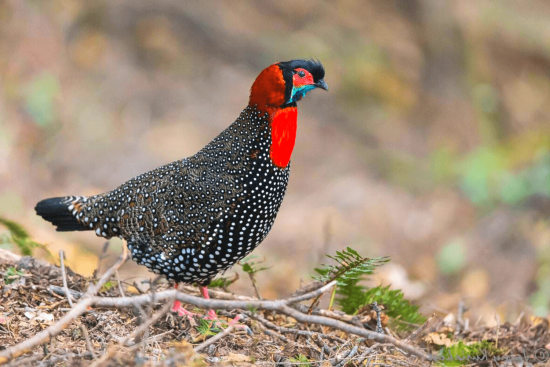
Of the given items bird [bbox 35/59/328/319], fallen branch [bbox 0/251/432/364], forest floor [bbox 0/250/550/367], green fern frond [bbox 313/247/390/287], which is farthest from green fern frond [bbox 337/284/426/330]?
fallen branch [bbox 0/251/432/364]

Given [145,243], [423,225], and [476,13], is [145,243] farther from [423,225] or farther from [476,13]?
[476,13]

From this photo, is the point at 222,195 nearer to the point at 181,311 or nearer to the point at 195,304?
the point at 181,311

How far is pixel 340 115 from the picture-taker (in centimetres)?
987

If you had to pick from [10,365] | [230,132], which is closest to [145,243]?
[230,132]

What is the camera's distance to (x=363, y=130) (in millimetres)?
9797

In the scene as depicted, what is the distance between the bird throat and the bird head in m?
0.05

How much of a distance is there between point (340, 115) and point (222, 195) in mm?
6516

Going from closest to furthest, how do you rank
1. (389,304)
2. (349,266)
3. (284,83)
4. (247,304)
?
(247,304), (349,266), (284,83), (389,304)

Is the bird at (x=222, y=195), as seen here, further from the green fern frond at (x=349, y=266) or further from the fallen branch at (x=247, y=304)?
the fallen branch at (x=247, y=304)

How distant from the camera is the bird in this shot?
3.62m

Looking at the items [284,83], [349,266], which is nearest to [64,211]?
[284,83]

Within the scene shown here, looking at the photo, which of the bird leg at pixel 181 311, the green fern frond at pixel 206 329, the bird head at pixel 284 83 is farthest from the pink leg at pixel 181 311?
the bird head at pixel 284 83

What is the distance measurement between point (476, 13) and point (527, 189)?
3.27 m

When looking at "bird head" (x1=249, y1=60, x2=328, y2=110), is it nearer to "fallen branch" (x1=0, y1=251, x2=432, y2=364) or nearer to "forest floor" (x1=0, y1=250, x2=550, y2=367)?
"forest floor" (x1=0, y1=250, x2=550, y2=367)
